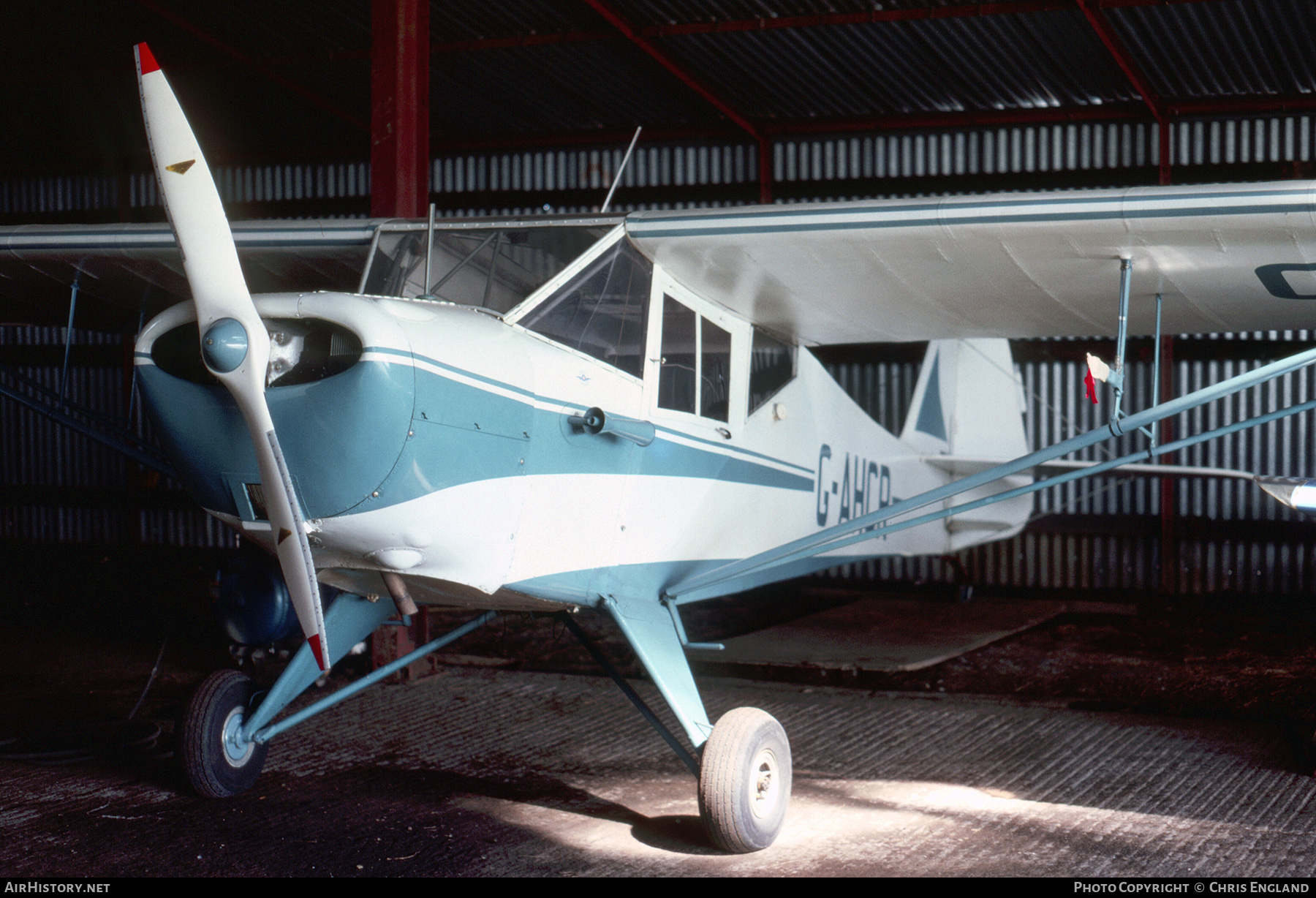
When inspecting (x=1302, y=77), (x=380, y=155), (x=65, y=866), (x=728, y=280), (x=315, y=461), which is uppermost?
(x=1302, y=77)

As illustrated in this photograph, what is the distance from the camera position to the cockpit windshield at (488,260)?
13.9 ft

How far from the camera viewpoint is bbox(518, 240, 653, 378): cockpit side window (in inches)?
160

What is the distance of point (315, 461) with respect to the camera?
3.29 metres

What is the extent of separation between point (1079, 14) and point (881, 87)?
2210 millimetres

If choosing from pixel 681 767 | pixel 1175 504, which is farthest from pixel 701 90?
pixel 681 767

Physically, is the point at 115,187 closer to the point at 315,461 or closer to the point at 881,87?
the point at 881,87

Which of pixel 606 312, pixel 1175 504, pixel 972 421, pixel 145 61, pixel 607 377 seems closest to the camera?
pixel 145 61

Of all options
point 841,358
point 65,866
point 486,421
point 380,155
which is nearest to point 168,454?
point 486,421

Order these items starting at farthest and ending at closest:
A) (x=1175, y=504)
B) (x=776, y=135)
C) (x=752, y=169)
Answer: (x=752, y=169) → (x=776, y=135) → (x=1175, y=504)

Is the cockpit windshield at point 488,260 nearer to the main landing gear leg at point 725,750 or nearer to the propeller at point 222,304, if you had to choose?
the propeller at point 222,304

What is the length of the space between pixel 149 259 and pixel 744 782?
12.1 ft

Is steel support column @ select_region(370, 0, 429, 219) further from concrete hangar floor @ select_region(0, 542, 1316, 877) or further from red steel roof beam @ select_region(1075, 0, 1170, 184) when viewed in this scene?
red steel roof beam @ select_region(1075, 0, 1170, 184)

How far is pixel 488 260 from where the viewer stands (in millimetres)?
4352

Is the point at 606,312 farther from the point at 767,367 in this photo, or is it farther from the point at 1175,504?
the point at 1175,504
